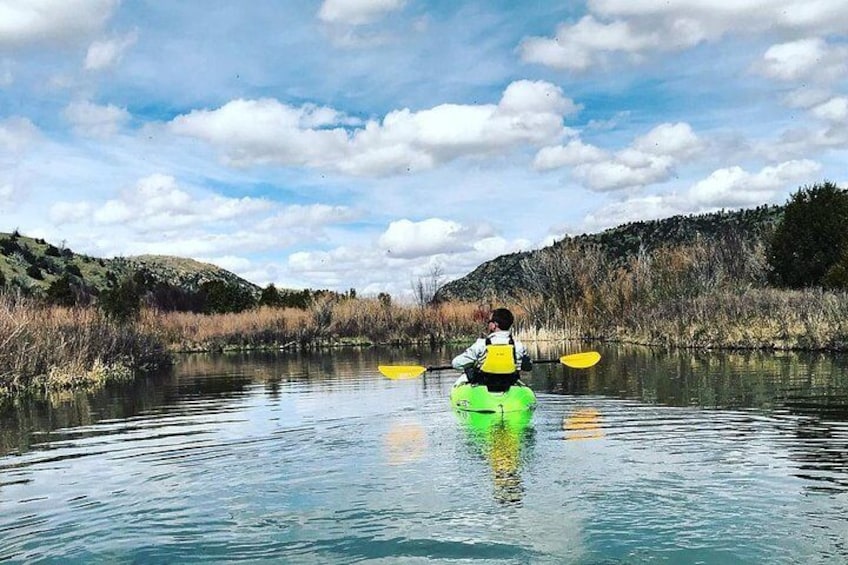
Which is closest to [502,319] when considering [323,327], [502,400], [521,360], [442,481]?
[521,360]

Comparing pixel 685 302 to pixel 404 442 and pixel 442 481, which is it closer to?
pixel 404 442

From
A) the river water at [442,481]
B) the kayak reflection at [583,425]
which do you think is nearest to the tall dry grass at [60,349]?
the river water at [442,481]

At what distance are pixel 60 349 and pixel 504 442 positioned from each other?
58.5 ft

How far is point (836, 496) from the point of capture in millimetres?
7621

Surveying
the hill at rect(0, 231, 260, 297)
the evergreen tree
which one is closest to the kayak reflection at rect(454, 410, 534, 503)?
the evergreen tree

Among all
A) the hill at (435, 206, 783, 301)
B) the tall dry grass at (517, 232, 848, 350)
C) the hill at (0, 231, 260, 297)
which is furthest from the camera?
the hill at (435, 206, 783, 301)

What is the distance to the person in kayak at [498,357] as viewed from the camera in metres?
12.8

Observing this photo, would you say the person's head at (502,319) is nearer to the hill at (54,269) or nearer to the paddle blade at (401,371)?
the paddle blade at (401,371)

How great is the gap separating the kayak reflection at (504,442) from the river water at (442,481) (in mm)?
44

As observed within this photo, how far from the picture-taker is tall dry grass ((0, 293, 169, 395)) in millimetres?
22109

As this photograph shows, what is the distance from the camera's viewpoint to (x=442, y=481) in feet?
29.2

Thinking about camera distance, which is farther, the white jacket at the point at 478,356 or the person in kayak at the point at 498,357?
the white jacket at the point at 478,356

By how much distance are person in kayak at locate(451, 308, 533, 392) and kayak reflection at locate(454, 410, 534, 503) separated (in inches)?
21.1

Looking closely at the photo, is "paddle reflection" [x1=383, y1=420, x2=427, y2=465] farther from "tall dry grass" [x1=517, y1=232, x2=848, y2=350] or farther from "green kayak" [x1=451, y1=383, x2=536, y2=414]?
"tall dry grass" [x1=517, y1=232, x2=848, y2=350]
